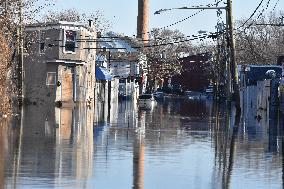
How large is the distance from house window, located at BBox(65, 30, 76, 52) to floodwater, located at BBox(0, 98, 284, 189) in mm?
31231

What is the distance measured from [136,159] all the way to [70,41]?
43230 millimetres

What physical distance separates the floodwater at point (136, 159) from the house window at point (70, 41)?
31231 mm

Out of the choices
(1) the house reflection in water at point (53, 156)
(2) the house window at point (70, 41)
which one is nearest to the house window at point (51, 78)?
(2) the house window at point (70, 41)

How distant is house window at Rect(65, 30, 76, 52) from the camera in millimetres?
60906

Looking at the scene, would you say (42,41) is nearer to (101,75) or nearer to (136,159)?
(101,75)

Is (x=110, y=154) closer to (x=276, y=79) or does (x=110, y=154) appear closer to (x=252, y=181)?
(x=252, y=181)

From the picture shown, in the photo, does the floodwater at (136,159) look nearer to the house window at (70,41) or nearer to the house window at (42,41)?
the house window at (42,41)

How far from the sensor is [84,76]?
212 feet

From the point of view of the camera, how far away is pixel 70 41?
6119cm

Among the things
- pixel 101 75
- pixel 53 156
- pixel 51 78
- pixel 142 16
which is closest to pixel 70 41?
pixel 51 78

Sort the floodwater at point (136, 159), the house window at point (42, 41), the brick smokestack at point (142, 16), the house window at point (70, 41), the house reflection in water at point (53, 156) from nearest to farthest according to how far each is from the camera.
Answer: the floodwater at point (136, 159) → the house reflection in water at point (53, 156) → the house window at point (42, 41) → the house window at point (70, 41) → the brick smokestack at point (142, 16)

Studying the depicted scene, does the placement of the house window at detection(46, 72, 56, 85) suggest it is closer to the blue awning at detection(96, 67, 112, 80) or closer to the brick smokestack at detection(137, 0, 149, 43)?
the blue awning at detection(96, 67, 112, 80)

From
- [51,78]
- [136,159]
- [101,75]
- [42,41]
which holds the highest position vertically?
[42,41]

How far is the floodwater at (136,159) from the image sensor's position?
47.5ft
